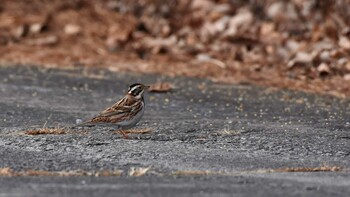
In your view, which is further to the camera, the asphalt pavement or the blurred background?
the blurred background

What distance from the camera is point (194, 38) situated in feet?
68.5

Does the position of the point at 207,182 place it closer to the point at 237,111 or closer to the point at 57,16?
the point at 237,111

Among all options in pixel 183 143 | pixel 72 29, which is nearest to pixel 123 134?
pixel 183 143

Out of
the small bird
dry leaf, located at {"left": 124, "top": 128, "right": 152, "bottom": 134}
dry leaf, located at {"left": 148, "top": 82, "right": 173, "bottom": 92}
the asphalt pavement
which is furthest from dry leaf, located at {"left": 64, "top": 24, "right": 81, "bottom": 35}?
the small bird

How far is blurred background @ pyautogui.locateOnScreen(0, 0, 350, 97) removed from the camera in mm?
18172

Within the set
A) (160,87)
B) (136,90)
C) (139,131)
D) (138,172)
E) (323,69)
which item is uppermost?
(136,90)

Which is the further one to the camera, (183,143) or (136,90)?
(136,90)

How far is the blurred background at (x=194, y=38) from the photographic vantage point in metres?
18.2

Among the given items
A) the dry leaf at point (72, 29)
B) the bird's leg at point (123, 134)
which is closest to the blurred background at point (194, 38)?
the dry leaf at point (72, 29)

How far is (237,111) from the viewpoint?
14.4 m

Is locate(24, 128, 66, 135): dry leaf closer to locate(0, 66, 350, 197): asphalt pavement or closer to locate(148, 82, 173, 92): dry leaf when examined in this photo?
locate(0, 66, 350, 197): asphalt pavement

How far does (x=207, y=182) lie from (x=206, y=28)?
12369mm

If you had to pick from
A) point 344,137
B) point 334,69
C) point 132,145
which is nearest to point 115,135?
point 132,145

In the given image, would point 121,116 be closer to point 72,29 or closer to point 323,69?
point 323,69
